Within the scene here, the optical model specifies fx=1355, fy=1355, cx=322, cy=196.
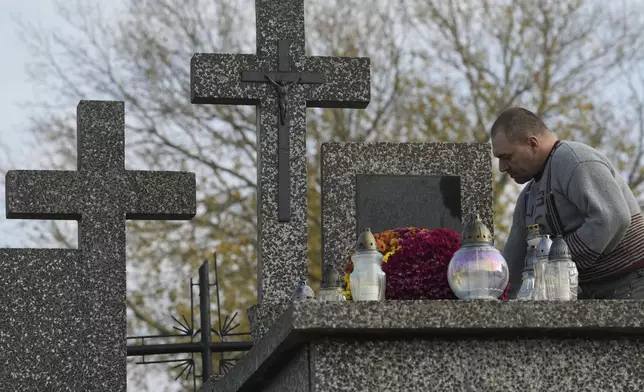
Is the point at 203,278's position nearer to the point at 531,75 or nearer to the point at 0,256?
the point at 0,256

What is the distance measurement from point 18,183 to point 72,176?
296mm

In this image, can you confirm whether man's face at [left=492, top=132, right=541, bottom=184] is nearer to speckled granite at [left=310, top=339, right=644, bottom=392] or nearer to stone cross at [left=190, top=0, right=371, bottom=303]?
speckled granite at [left=310, top=339, right=644, bottom=392]

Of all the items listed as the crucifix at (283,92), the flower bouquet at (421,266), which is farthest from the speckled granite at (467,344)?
the crucifix at (283,92)

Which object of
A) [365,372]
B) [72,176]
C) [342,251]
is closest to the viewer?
[365,372]

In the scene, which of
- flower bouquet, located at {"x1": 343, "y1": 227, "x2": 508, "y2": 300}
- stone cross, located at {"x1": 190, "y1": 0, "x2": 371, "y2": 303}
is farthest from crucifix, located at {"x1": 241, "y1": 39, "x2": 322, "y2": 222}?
flower bouquet, located at {"x1": 343, "y1": 227, "x2": 508, "y2": 300}

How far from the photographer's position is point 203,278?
7973 mm

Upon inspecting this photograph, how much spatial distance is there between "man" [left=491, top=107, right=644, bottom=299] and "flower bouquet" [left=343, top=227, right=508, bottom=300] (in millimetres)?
376

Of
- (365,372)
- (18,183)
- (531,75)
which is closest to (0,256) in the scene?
(18,183)

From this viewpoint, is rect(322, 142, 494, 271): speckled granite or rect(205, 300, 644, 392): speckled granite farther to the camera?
rect(322, 142, 494, 271): speckled granite

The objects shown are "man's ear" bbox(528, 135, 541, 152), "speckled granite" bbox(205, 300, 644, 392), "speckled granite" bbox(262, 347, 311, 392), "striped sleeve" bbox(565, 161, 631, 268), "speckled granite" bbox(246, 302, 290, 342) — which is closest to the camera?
"speckled granite" bbox(205, 300, 644, 392)

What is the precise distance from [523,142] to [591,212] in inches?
20.8

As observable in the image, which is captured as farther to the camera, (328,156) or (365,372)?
(328,156)

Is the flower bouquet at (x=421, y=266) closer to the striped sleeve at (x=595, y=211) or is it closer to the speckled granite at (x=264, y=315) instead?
the striped sleeve at (x=595, y=211)

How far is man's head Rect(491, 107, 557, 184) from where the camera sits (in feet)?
17.9
